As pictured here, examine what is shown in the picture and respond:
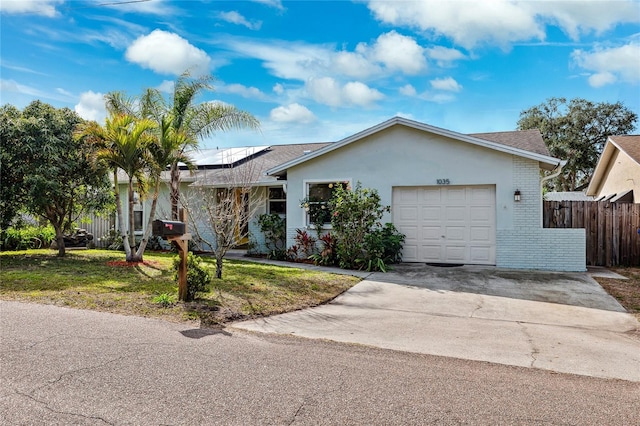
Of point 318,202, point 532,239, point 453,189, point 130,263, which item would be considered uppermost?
point 453,189

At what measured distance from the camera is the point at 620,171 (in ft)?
60.8

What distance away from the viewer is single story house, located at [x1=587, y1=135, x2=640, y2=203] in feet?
54.9

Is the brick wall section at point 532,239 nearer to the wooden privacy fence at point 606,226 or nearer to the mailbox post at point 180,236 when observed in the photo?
the wooden privacy fence at point 606,226

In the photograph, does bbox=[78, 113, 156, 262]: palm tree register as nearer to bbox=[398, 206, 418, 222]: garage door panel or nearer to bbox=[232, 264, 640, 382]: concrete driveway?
bbox=[232, 264, 640, 382]: concrete driveway

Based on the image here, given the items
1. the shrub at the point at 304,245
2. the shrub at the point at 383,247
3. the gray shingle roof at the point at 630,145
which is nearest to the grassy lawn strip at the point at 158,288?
the shrub at the point at 383,247

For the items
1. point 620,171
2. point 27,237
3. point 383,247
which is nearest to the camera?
point 383,247

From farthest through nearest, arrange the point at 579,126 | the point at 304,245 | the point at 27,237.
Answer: the point at 579,126 < the point at 27,237 < the point at 304,245

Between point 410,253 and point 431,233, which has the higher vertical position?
point 431,233

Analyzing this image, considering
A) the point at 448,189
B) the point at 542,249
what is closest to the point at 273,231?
the point at 448,189

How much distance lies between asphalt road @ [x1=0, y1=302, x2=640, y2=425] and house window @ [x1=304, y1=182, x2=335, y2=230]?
8.02 meters

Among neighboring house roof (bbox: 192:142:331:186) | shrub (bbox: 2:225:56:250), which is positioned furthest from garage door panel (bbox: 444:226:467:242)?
shrub (bbox: 2:225:56:250)

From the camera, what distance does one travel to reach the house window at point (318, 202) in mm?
12844

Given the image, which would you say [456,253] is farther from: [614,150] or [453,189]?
[614,150]

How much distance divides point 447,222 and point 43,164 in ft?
36.6
